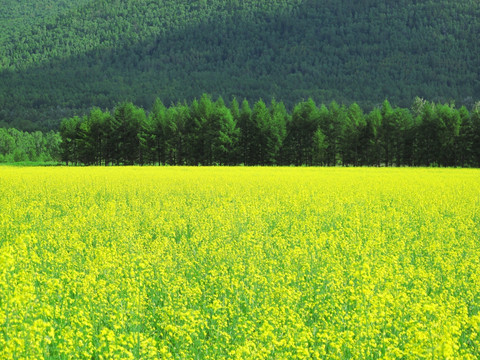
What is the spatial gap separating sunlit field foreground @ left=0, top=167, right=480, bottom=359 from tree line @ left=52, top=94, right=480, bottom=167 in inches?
2101

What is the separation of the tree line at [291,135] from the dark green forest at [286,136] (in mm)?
147

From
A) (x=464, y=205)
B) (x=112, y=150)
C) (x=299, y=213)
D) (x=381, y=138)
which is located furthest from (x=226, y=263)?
(x=112, y=150)

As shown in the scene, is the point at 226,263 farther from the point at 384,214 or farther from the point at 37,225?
the point at 384,214

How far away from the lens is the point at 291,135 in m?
73.4

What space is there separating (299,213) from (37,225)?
756 centimetres

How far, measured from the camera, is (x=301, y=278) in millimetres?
7477

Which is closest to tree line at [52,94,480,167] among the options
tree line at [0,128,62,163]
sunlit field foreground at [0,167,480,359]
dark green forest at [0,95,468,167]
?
dark green forest at [0,95,468,167]

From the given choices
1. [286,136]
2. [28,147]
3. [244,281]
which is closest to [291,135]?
[286,136]

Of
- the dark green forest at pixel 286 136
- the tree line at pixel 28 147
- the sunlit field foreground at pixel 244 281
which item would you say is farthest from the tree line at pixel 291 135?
the tree line at pixel 28 147

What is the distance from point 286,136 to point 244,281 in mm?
66166

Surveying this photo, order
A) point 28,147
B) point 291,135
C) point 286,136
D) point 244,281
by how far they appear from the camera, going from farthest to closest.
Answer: point 28,147
point 291,135
point 286,136
point 244,281

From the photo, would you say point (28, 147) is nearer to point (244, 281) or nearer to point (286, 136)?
point (286, 136)

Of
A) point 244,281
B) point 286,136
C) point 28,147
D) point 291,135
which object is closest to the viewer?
point 244,281

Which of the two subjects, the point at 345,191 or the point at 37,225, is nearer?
the point at 37,225
